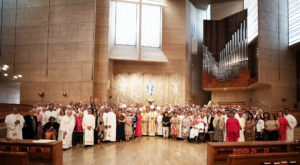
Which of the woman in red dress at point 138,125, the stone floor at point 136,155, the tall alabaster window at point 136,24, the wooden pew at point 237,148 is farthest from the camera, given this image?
the tall alabaster window at point 136,24

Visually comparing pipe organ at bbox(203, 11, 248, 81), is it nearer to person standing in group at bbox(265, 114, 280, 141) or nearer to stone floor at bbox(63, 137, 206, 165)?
person standing in group at bbox(265, 114, 280, 141)

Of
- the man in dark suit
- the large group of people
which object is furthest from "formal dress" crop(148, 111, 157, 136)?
the man in dark suit

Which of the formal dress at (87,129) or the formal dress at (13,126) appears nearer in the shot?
the formal dress at (13,126)

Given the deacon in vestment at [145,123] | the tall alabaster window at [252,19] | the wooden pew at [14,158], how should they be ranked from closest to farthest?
the wooden pew at [14,158], the deacon in vestment at [145,123], the tall alabaster window at [252,19]

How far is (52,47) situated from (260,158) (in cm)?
1510

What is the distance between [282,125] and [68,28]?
45.9 feet

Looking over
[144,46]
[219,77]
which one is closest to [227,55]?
[219,77]

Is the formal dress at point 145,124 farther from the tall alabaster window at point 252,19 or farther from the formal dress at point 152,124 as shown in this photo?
the tall alabaster window at point 252,19

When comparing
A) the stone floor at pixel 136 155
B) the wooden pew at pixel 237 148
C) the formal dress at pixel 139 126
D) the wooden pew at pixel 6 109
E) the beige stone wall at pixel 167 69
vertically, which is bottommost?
the stone floor at pixel 136 155

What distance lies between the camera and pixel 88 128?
8875mm

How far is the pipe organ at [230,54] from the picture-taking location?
625 inches

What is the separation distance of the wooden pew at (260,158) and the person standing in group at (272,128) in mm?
2917

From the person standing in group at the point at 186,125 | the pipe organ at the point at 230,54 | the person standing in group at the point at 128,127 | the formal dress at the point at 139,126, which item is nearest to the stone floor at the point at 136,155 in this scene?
the person standing in group at the point at 128,127

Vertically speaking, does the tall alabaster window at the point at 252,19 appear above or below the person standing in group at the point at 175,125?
above
